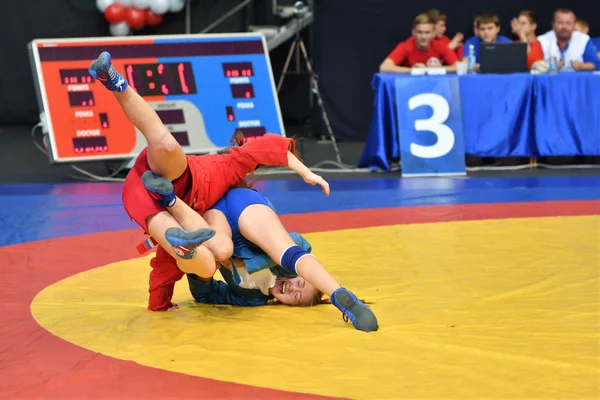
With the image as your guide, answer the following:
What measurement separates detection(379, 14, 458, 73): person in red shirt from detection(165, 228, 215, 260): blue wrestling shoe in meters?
5.33

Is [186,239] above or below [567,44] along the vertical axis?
above

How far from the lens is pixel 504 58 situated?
8.12 meters

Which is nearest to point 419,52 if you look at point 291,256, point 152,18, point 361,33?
point 361,33

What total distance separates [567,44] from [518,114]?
1.14 meters

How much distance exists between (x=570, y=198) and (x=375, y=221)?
1617 millimetres

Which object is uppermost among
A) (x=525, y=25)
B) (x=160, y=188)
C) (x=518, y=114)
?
(x=160, y=188)

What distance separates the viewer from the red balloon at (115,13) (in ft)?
37.1

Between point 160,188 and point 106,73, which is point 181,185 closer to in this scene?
point 160,188

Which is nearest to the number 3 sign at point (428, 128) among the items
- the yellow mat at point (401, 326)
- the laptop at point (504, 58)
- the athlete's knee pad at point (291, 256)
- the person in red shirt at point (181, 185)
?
the laptop at point (504, 58)

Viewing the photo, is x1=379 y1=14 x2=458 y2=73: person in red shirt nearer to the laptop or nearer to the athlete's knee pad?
the laptop

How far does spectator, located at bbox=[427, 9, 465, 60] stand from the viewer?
29.9 ft

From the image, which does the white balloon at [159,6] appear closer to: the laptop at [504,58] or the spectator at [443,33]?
the spectator at [443,33]

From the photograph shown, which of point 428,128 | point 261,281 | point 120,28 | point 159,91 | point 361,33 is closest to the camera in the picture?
point 261,281

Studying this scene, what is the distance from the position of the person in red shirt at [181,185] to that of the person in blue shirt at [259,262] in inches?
0.7
